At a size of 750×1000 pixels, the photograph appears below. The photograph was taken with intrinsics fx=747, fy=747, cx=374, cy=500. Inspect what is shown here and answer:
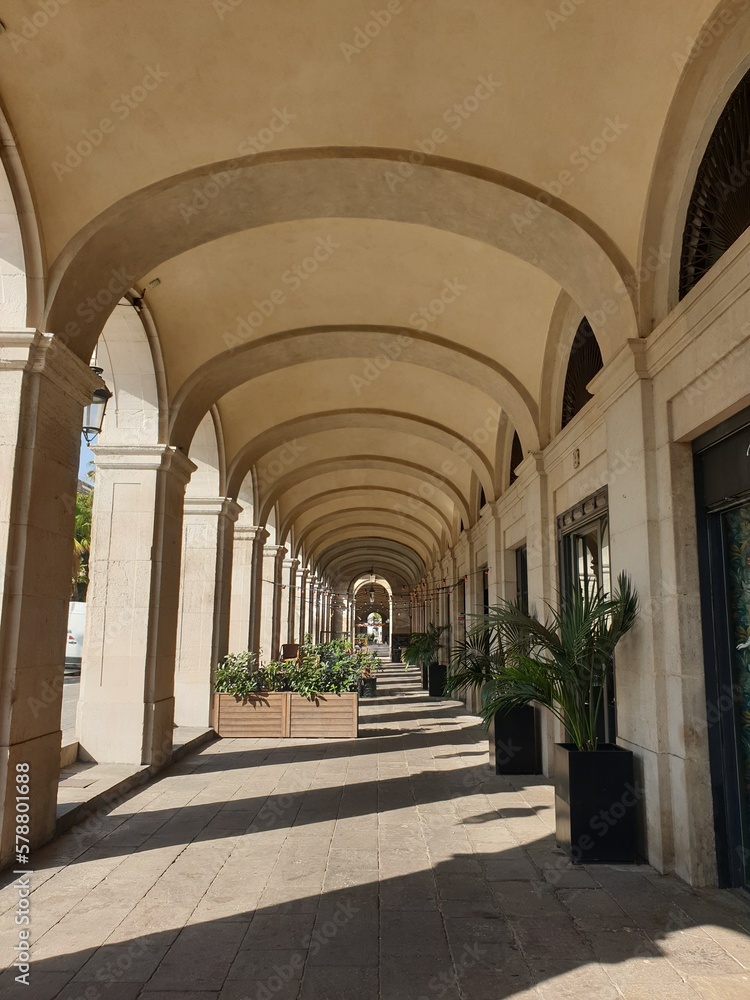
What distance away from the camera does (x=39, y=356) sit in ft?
16.8

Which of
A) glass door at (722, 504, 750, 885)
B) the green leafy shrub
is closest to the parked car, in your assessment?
the green leafy shrub

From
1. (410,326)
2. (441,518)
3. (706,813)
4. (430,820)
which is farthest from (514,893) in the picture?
(441,518)

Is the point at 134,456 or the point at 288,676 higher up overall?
the point at 134,456

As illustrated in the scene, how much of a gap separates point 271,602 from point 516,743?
35.8ft

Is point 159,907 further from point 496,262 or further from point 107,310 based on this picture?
point 496,262

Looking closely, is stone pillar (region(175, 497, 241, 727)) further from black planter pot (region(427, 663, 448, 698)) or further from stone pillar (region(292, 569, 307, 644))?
stone pillar (region(292, 569, 307, 644))

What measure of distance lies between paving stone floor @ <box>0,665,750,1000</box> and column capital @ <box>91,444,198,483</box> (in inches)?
134

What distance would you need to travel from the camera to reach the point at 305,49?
15.1 ft

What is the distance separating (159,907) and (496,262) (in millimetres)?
6153

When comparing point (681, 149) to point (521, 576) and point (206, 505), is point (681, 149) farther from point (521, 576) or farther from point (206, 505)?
point (206, 505)

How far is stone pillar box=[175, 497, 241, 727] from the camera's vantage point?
1072 centimetres

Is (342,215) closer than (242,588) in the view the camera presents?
Yes

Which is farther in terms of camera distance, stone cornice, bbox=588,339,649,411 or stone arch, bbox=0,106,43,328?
stone cornice, bbox=588,339,649,411

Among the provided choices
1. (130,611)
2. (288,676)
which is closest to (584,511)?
(130,611)
